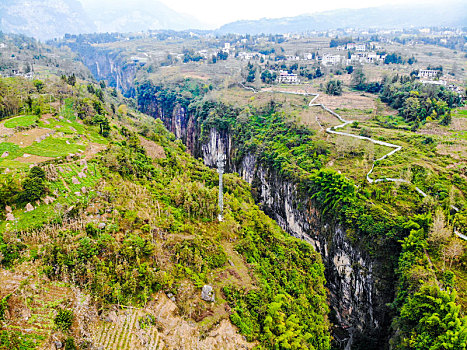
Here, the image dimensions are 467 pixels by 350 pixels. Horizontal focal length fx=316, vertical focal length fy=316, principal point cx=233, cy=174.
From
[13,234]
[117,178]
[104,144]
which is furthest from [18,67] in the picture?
[13,234]

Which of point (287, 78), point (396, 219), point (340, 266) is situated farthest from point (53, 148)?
point (287, 78)

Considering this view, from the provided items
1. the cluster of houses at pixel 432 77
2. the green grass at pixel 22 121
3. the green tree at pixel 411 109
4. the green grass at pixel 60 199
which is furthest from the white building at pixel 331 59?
the green grass at pixel 60 199

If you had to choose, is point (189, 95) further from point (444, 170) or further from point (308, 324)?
point (308, 324)

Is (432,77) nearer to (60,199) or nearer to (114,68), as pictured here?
(60,199)

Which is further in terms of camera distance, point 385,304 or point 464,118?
point 464,118

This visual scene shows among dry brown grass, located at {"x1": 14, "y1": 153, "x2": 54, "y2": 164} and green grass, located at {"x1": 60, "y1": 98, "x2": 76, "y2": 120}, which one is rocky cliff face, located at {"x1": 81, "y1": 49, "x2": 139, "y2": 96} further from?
dry brown grass, located at {"x1": 14, "y1": 153, "x2": 54, "y2": 164}

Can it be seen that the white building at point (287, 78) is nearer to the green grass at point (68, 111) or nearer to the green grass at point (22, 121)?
the green grass at point (68, 111)
